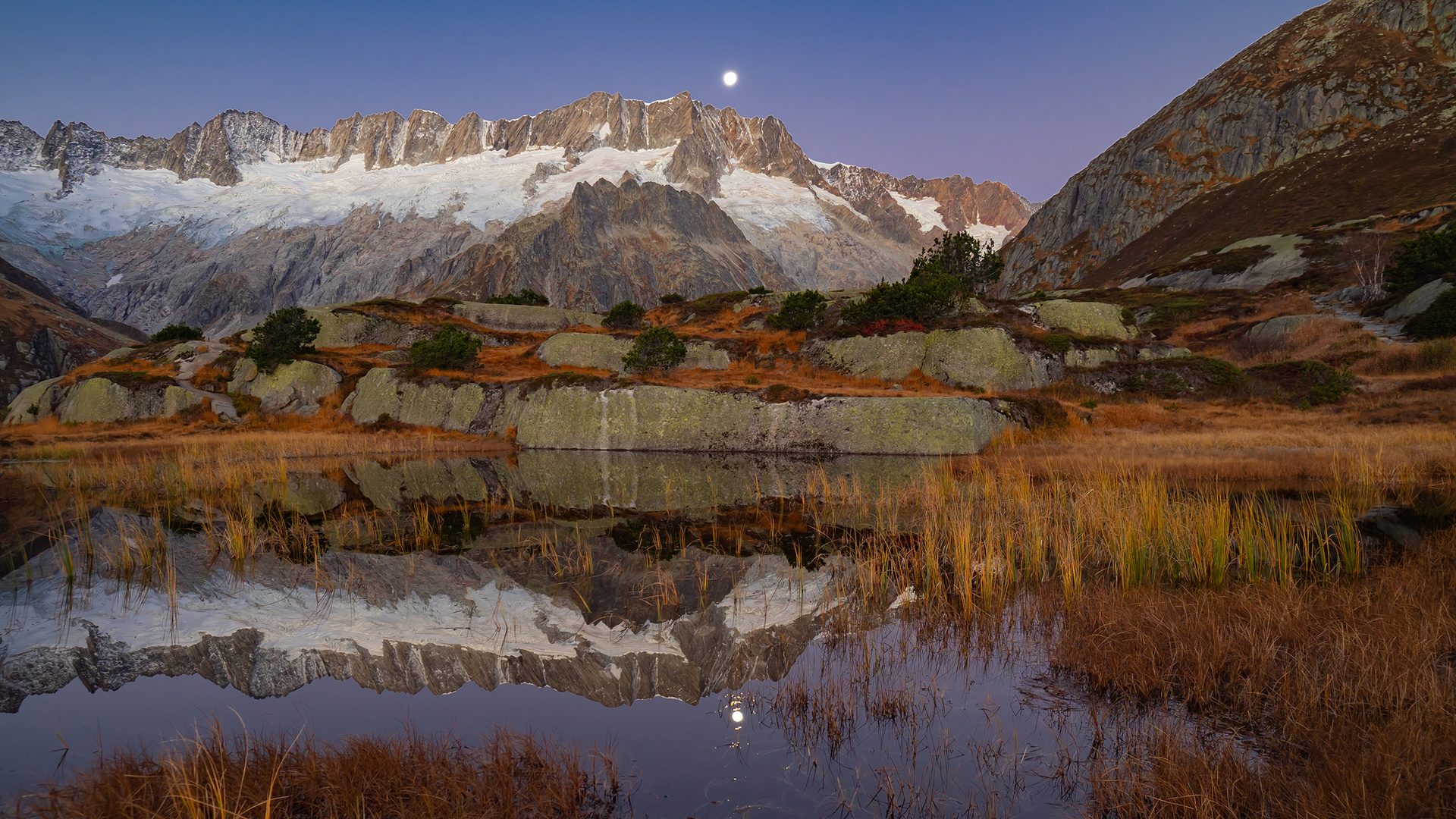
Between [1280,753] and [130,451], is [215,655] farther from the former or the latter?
[130,451]

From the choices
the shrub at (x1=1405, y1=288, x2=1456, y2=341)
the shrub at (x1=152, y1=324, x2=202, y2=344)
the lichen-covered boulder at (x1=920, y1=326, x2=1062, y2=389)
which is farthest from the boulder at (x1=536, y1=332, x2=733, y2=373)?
the shrub at (x1=1405, y1=288, x2=1456, y2=341)

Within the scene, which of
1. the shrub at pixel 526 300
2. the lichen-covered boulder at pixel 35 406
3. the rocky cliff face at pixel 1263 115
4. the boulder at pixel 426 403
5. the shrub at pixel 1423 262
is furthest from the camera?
the rocky cliff face at pixel 1263 115

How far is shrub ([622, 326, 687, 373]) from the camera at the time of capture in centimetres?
4622

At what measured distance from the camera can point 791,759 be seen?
5.09m

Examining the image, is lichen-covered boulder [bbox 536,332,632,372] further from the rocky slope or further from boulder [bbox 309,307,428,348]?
the rocky slope

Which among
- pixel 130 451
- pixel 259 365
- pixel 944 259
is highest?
pixel 944 259

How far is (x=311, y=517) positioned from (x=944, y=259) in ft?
216

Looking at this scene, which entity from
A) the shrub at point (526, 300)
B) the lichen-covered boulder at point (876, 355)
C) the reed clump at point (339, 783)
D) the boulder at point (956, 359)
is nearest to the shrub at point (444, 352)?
the lichen-covered boulder at point (876, 355)

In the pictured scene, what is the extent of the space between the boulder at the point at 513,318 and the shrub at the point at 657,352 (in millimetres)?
33090

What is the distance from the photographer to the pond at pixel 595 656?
196 inches

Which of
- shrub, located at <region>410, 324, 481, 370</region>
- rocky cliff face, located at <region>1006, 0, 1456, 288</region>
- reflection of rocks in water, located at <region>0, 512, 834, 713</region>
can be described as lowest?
reflection of rocks in water, located at <region>0, 512, 834, 713</region>

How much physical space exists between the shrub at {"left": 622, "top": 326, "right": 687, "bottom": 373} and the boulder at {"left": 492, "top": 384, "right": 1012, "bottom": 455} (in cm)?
909

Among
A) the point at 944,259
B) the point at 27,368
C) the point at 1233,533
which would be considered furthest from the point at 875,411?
the point at 27,368

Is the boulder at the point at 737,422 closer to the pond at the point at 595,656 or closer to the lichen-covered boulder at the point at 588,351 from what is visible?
the lichen-covered boulder at the point at 588,351
